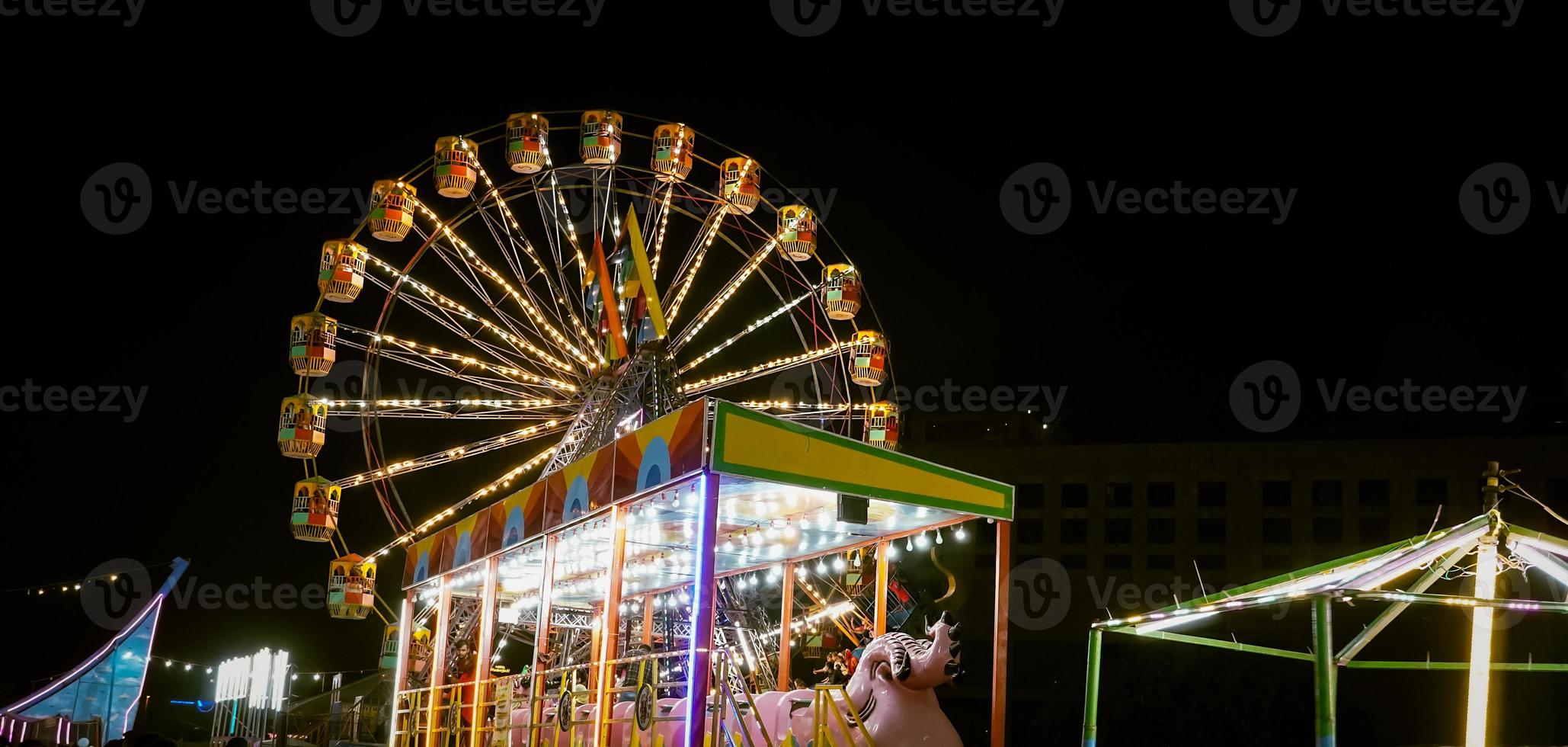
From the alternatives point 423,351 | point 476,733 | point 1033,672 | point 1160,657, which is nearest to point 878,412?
point 423,351

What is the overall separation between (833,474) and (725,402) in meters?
1.42

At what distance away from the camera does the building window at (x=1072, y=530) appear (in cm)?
6931

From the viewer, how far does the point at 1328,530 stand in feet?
206

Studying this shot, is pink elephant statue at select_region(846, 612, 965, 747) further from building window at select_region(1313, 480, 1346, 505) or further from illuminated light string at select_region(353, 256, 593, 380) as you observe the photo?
building window at select_region(1313, 480, 1346, 505)

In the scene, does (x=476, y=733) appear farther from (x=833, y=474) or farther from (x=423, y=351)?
(x=423, y=351)

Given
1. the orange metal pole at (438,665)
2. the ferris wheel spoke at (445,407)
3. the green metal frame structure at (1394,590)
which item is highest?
the ferris wheel spoke at (445,407)

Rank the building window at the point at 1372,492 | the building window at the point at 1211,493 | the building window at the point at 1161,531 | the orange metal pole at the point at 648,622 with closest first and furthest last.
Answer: the orange metal pole at the point at 648,622 → the building window at the point at 1372,492 → the building window at the point at 1211,493 → the building window at the point at 1161,531

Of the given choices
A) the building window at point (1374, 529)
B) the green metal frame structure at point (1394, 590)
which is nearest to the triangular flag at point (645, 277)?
the green metal frame structure at point (1394, 590)

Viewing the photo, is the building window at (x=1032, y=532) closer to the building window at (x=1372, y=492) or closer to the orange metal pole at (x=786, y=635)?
the building window at (x=1372, y=492)

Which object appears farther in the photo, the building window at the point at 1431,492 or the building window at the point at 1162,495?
the building window at the point at 1162,495

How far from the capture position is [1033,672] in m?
64.6

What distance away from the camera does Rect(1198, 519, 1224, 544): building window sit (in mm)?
65688

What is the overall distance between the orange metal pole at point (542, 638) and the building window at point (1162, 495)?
5837 centimetres

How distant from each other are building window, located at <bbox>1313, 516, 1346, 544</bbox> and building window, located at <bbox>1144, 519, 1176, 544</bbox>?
703cm
